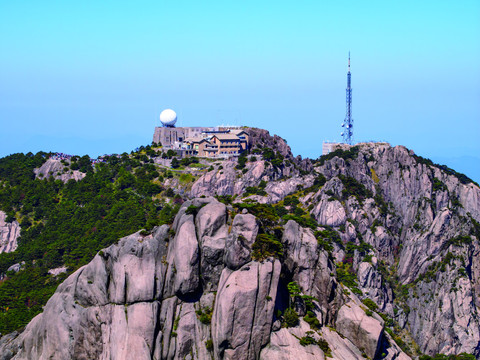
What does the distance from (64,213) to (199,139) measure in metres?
50.4

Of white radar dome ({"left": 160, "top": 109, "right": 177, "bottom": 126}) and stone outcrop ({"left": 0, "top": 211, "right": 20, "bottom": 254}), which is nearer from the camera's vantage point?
stone outcrop ({"left": 0, "top": 211, "right": 20, "bottom": 254})

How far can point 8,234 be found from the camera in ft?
529

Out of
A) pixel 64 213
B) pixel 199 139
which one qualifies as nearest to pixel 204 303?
pixel 64 213

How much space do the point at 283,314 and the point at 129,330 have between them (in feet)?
67.0

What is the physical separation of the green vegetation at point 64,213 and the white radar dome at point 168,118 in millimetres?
14583

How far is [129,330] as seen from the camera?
7550 centimetres

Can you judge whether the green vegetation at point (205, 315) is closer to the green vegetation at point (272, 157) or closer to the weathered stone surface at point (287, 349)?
the weathered stone surface at point (287, 349)

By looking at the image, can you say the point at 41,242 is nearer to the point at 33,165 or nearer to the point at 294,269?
the point at 33,165

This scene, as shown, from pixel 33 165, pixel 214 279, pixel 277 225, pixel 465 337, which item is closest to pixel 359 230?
pixel 465 337

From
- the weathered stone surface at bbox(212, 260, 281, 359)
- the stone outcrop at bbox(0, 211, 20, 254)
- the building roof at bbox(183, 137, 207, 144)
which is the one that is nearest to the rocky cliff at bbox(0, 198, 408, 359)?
the weathered stone surface at bbox(212, 260, 281, 359)

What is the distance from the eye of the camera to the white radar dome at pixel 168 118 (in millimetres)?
195375

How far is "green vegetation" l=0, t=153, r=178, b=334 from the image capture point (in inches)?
5144

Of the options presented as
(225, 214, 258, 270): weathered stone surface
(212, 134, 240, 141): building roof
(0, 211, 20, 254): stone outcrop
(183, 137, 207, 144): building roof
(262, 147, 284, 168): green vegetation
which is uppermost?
(212, 134, 240, 141): building roof

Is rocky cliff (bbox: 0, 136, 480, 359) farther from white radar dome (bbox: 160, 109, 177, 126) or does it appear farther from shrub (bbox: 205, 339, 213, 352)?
white radar dome (bbox: 160, 109, 177, 126)
